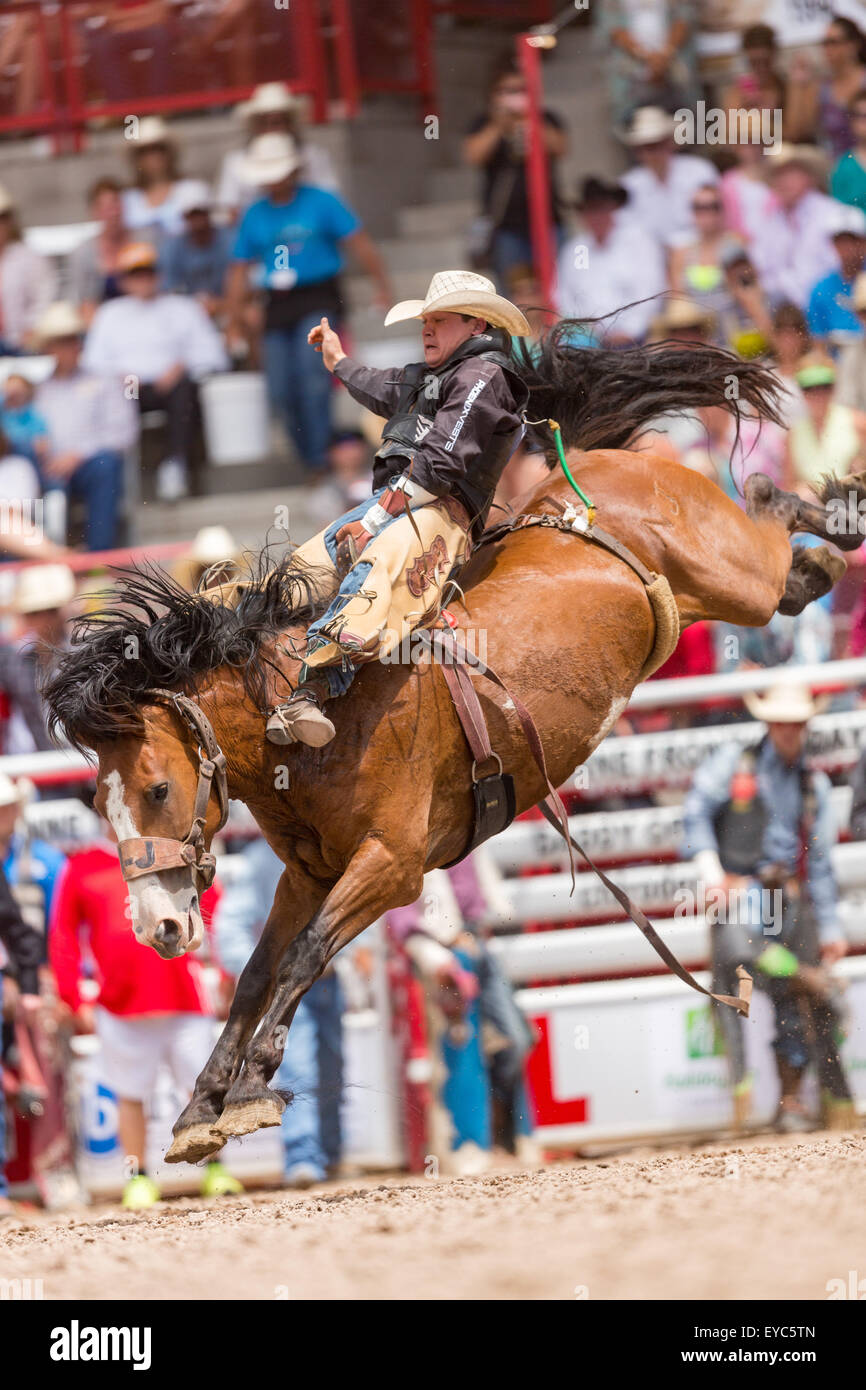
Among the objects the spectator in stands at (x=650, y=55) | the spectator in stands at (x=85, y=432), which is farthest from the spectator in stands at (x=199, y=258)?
the spectator in stands at (x=650, y=55)

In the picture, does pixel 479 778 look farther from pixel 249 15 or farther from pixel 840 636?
pixel 249 15

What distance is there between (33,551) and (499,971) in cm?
369

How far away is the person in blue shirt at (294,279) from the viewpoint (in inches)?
382

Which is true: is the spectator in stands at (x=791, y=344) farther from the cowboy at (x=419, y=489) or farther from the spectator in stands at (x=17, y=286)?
the spectator in stands at (x=17, y=286)

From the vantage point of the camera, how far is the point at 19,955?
749cm

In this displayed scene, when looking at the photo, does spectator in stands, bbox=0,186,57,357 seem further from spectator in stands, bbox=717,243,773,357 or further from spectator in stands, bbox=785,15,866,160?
spectator in stands, bbox=785,15,866,160

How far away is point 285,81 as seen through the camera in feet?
36.3

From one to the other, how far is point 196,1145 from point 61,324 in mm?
6335

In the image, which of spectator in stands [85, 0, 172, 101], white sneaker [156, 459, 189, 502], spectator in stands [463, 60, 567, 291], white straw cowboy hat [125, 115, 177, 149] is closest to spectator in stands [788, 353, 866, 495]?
spectator in stands [463, 60, 567, 291]

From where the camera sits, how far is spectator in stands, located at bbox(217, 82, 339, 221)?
10.2 metres

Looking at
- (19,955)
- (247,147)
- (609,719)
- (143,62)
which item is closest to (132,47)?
(143,62)

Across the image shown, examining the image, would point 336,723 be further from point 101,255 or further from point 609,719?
point 101,255

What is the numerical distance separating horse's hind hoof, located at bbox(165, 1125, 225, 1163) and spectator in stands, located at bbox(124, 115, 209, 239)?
6763mm

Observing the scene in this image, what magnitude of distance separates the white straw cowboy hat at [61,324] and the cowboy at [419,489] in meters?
4.72
